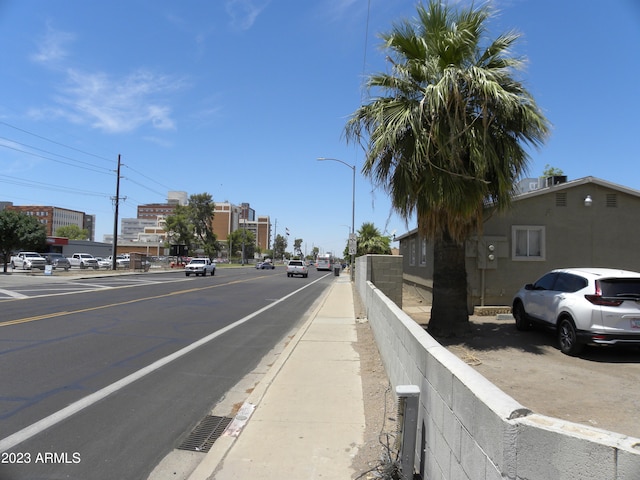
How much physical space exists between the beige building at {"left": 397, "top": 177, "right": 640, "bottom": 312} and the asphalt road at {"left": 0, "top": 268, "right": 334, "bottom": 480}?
651cm

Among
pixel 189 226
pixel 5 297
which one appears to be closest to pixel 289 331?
pixel 5 297

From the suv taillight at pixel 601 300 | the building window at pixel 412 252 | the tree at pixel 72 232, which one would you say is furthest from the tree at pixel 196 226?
the suv taillight at pixel 601 300

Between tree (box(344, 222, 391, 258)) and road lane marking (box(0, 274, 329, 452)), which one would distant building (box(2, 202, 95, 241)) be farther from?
road lane marking (box(0, 274, 329, 452))

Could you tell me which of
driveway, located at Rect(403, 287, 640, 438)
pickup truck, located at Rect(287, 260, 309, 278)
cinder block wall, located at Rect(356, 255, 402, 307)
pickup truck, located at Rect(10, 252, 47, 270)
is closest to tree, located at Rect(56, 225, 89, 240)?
pickup truck, located at Rect(10, 252, 47, 270)

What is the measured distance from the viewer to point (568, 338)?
9.01 metres

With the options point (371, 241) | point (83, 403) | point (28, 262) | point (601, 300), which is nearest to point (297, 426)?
point (83, 403)

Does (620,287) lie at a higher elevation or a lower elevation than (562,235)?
lower

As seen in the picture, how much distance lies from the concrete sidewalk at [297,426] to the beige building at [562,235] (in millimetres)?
7810

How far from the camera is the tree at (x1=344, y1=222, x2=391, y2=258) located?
162 ft

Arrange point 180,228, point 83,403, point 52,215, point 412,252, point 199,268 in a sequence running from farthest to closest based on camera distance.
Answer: point 52,215 < point 180,228 < point 199,268 < point 412,252 < point 83,403

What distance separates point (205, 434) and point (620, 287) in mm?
7731

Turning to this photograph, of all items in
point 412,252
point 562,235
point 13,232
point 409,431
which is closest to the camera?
point 409,431

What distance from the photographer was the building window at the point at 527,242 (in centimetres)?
1475

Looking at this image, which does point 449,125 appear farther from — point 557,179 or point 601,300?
point 557,179
